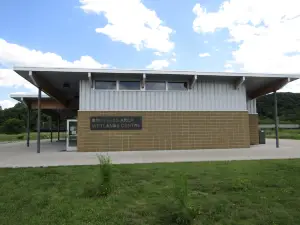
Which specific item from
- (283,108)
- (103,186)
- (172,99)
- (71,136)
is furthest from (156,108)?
(283,108)

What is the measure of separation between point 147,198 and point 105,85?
10.9 metres

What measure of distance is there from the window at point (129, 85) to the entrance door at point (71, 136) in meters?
3.58

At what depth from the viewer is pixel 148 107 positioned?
49.4 feet

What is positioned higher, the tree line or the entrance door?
the tree line

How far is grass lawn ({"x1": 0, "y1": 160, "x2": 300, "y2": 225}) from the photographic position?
3.89 metres

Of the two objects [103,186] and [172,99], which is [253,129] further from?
[103,186]

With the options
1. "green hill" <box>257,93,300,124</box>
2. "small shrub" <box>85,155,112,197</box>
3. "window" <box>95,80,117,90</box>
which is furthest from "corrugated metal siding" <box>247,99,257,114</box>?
"green hill" <box>257,93,300,124</box>

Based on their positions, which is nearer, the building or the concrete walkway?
the concrete walkway

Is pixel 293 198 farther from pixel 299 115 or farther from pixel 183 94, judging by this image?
pixel 299 115

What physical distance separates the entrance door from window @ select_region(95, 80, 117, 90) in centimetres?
267

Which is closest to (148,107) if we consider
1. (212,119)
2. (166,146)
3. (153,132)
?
(153,132)

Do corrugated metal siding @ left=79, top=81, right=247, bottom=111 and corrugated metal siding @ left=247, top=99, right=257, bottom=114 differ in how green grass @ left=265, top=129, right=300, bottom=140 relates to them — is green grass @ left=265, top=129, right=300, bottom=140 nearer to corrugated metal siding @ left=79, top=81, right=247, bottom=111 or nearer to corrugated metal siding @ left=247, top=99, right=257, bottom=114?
corrugated metal siding @ left=247, top=99, right=257, bottom=114

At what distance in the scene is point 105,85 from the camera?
15078mm

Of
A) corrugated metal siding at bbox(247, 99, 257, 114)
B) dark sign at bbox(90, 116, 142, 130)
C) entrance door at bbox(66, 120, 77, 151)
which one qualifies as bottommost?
entrance door at bbox(66, 120, 77, 151)
